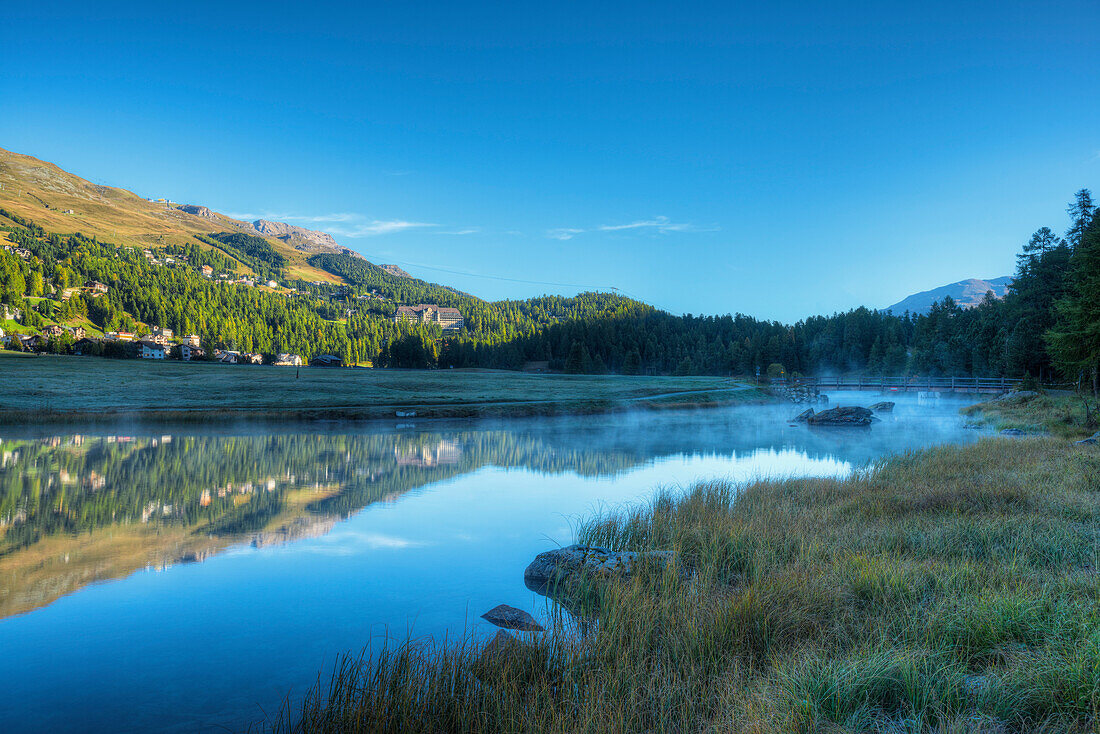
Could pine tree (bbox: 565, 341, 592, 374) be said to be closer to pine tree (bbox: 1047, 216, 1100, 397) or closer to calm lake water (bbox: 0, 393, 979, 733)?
pine tree (bbox: 1047, 216, 1100, 397)

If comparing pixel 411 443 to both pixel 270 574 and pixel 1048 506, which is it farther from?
pixel 1048 506

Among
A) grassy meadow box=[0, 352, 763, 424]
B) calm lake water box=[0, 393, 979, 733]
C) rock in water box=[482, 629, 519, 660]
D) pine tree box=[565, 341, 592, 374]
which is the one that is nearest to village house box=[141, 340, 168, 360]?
grassy meadow box=[0, 352, 763, 424]

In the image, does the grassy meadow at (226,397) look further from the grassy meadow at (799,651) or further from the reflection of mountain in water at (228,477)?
the grassy meadow at (799,651)

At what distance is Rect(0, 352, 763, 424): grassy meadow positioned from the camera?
1305 inches

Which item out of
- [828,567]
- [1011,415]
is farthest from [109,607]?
[1011,415]

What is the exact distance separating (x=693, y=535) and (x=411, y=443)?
62.2ft

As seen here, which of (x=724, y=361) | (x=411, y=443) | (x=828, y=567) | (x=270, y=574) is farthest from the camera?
(x=724, y=361)

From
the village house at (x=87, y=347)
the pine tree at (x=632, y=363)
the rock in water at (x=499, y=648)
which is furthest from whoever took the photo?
the pine tree at (x=632, y=363)

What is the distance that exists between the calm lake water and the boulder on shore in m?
0.37

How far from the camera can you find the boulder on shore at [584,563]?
7.79m

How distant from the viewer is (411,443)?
2594 centimetres

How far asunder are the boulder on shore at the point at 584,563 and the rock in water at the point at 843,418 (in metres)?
36.0

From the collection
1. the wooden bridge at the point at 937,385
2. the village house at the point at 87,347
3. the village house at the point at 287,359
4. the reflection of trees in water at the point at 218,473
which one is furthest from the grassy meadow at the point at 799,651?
the village house at the point at 287,359

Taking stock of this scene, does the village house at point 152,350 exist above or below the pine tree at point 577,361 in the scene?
above
